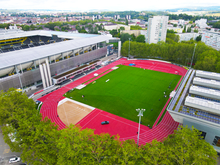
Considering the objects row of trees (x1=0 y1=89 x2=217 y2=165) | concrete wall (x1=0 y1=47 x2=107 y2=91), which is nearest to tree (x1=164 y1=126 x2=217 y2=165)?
row of trees (x1=0 y1=89 x2=217 y2=165)

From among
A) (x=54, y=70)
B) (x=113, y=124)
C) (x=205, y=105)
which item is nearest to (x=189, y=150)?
(x=205, y=105)

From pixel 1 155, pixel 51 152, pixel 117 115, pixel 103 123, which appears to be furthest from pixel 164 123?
pixel 1 155

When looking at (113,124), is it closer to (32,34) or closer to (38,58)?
(38,58)

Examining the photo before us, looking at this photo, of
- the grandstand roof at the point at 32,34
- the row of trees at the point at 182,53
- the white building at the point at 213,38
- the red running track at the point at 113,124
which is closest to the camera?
the red running track at the point at 113,124

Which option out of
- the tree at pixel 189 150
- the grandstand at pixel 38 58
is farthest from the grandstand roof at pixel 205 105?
the grandstand at pixel 38 58

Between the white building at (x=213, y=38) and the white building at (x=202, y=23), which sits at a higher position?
the white building at (x=202, y=23)

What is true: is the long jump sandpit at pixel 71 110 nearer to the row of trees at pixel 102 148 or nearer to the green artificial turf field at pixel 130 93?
the green artificial turf field at pixel 130 93
